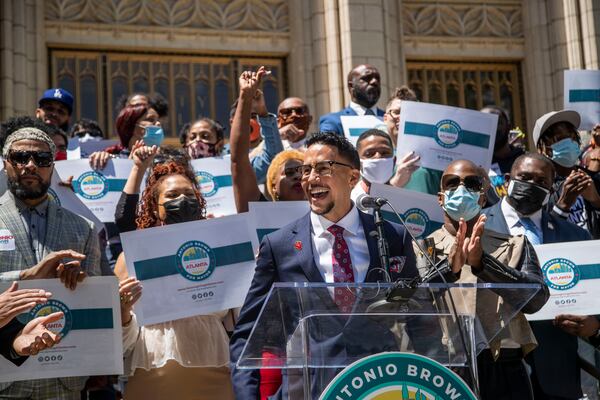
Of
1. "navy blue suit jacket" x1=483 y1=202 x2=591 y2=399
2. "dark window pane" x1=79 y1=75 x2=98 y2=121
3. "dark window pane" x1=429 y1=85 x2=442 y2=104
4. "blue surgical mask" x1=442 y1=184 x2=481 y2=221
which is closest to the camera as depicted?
"blue surgical mask" x1=442 y1=184 x2=481 y2=221

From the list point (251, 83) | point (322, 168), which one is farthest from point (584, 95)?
point (322, 168)

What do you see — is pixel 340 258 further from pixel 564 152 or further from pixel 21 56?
pixel 21 56

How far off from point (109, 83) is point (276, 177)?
6816 millimetres

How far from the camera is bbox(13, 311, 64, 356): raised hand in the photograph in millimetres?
4395

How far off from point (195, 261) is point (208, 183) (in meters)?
2.07

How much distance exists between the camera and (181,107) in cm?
1320

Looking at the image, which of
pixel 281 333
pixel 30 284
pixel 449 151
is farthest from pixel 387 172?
pixel 281 333

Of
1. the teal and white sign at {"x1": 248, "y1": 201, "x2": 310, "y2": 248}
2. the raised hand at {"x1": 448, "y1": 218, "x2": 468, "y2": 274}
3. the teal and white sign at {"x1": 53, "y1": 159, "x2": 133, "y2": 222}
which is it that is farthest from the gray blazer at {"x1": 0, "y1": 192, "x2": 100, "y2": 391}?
the raised hand at {"x1": 448, "y1": 218, "x2": 468, "y2": 274}

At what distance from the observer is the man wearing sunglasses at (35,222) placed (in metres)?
5.16

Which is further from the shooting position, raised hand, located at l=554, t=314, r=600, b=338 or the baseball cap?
the baseball cap

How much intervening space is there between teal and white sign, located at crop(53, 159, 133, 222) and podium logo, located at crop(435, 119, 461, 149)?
236cm

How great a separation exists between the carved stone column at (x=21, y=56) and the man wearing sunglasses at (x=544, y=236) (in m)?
7.20

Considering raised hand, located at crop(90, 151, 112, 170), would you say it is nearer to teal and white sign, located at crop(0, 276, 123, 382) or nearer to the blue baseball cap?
the blue baseball cap

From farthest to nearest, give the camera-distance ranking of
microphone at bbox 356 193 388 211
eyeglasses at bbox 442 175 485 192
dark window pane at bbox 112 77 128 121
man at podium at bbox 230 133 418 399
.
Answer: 1. dark window pane at bbox 112 77 128 121
2. eyeglasses at bbox 442 175 485 192
3. man at podium at bbox 230 133 418 399
4. microphone at bbox 356 193 388 211
